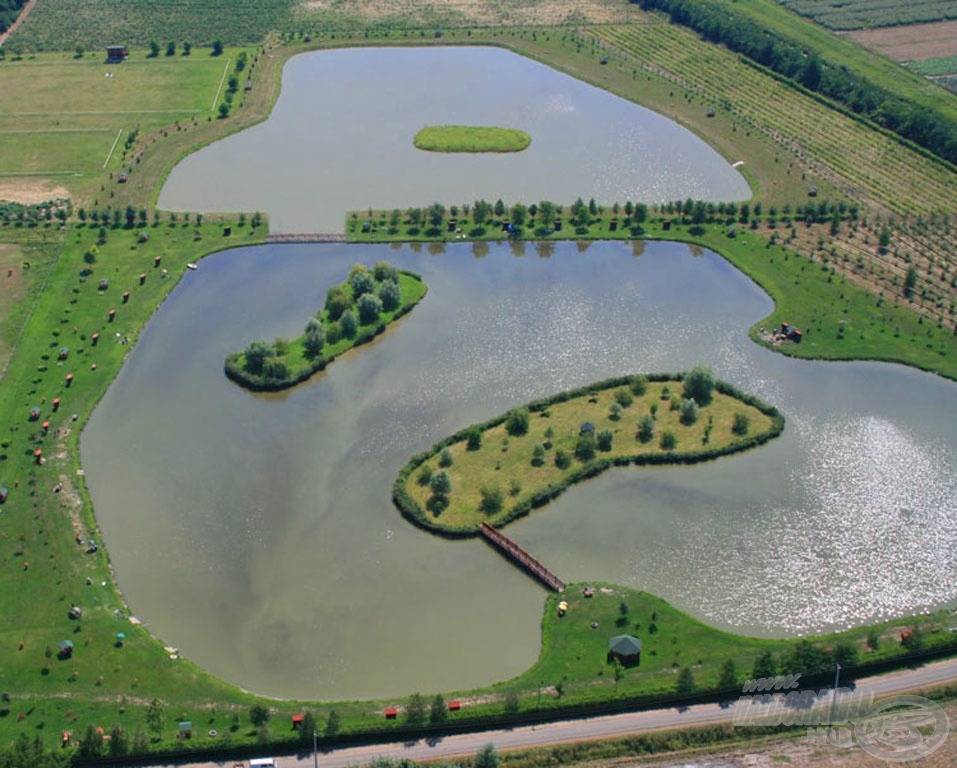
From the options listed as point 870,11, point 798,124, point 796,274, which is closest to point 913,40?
point 870,11

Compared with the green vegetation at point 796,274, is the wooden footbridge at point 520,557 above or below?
below

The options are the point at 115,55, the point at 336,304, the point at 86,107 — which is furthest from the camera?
the point at 115,55

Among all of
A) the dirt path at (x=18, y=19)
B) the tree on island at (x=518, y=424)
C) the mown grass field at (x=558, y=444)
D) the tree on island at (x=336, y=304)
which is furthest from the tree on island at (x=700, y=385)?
the dirt path at (x=18, y=19)

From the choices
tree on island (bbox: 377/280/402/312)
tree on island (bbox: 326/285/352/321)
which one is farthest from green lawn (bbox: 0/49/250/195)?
tree on island (bbox: 377/280/402/312)

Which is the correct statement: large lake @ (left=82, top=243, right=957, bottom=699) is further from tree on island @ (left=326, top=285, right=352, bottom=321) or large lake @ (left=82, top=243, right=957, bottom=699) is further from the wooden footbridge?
tree on island @ (left=326, top=285, right=352, bottom=321)

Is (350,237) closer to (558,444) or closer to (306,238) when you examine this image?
(306,238)

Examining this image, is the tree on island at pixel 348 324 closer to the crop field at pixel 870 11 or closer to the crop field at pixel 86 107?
the crop field at pixel 86 107
